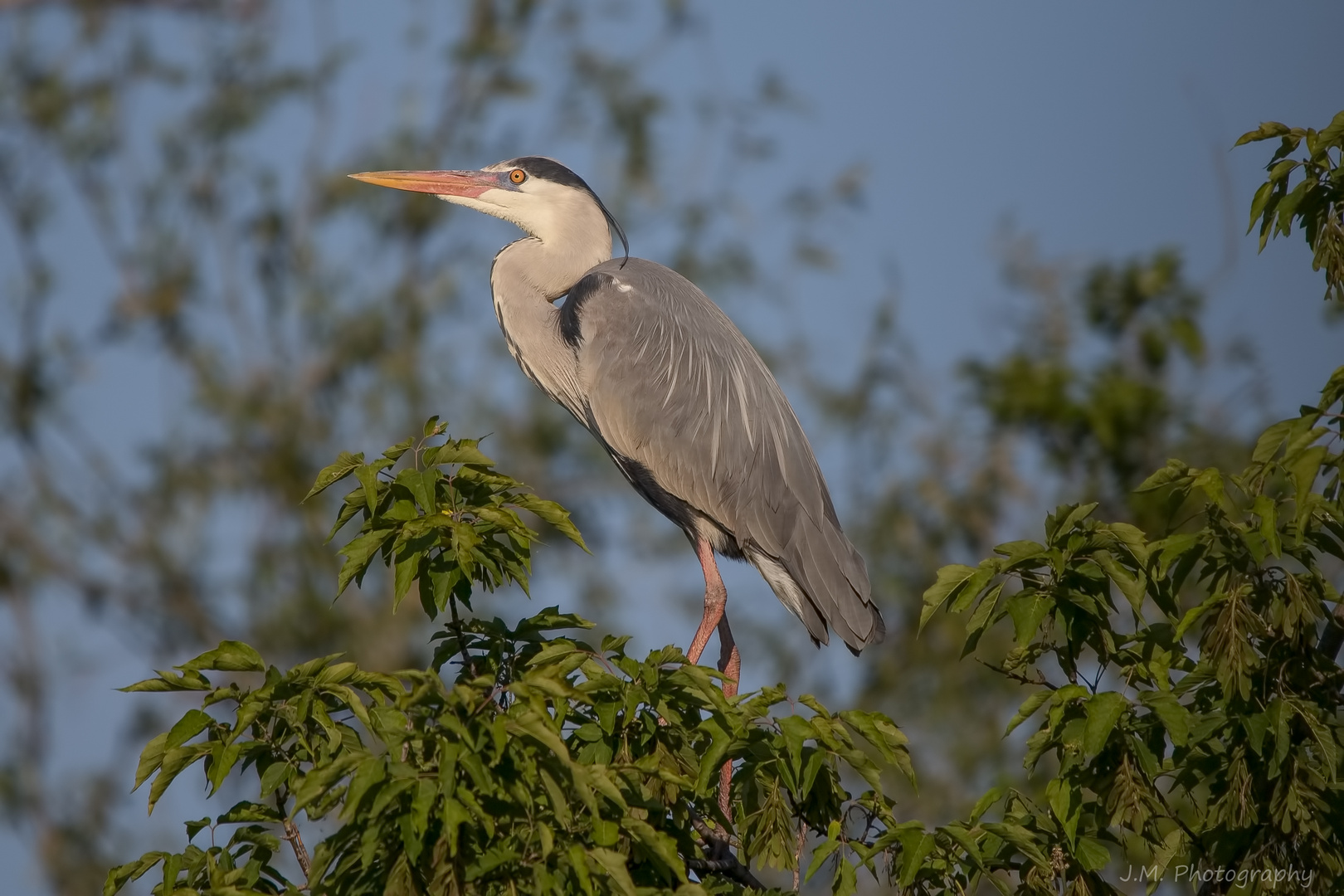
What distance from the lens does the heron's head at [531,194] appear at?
5473 millimetres

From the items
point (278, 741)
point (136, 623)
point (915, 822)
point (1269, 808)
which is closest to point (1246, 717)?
point (1269, 808)

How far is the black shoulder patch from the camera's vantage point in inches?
200

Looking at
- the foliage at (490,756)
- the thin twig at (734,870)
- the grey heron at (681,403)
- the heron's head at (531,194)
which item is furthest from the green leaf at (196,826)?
the heron's head at (531,194)

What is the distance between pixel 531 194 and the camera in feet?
18.3

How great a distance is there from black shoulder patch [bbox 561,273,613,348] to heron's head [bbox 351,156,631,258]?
0.76 feet

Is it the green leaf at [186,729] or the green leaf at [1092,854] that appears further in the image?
the green leaf at [1092,854]

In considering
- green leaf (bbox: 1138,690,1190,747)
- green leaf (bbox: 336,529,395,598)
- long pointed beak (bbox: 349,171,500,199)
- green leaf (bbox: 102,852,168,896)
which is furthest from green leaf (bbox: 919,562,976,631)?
long pointed beak (bbox: 349,171,500,199)

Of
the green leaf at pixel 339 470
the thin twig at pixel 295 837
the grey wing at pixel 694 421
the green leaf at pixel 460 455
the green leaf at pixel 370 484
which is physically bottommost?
the thin twig at pixel 295 837

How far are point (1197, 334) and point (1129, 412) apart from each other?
63 centimetres

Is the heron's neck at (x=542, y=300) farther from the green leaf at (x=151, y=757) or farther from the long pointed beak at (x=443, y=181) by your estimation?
the green leaf at (x=151, y=757)

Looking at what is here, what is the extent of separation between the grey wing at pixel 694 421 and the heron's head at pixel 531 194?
0.29 meters

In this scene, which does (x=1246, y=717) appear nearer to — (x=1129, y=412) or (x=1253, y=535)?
(x=1253, y=535)

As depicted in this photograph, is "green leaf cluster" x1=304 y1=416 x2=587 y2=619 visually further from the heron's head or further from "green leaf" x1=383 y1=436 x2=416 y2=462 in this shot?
the heron's head

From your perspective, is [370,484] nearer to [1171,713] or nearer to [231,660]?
[231,660]
